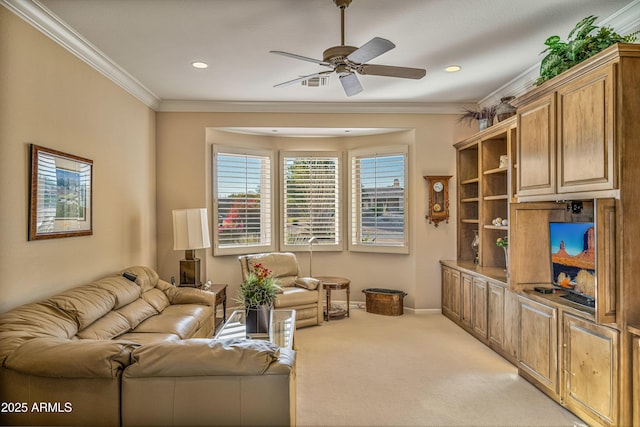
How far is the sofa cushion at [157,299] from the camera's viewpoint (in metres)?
3.95

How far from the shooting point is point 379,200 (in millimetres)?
6117

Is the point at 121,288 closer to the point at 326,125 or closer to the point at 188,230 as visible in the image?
the point at 188,230

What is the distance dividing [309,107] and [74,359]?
4.49 meters

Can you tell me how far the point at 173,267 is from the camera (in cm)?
555

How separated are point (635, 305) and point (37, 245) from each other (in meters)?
4.20

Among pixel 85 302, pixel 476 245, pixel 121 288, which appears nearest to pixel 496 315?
pixel 476 245

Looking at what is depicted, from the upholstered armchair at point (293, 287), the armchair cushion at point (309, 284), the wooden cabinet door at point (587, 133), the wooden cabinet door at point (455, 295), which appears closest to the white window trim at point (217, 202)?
the upholstered armchair at point (293, 287)

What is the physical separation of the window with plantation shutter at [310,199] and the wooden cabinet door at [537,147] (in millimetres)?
3269

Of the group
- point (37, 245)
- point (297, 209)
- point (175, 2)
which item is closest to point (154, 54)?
point (175, 2)

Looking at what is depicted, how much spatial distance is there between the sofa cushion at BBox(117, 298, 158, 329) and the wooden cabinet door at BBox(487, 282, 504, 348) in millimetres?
3501

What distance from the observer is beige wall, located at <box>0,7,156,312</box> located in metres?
2.74

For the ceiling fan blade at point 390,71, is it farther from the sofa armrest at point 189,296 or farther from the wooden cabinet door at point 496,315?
the sofa armrest at point 189,296

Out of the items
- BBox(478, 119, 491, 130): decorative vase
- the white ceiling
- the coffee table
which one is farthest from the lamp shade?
BBox(478, 119, 491, 130): decorative vase

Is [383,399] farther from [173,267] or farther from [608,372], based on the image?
[173,267]
